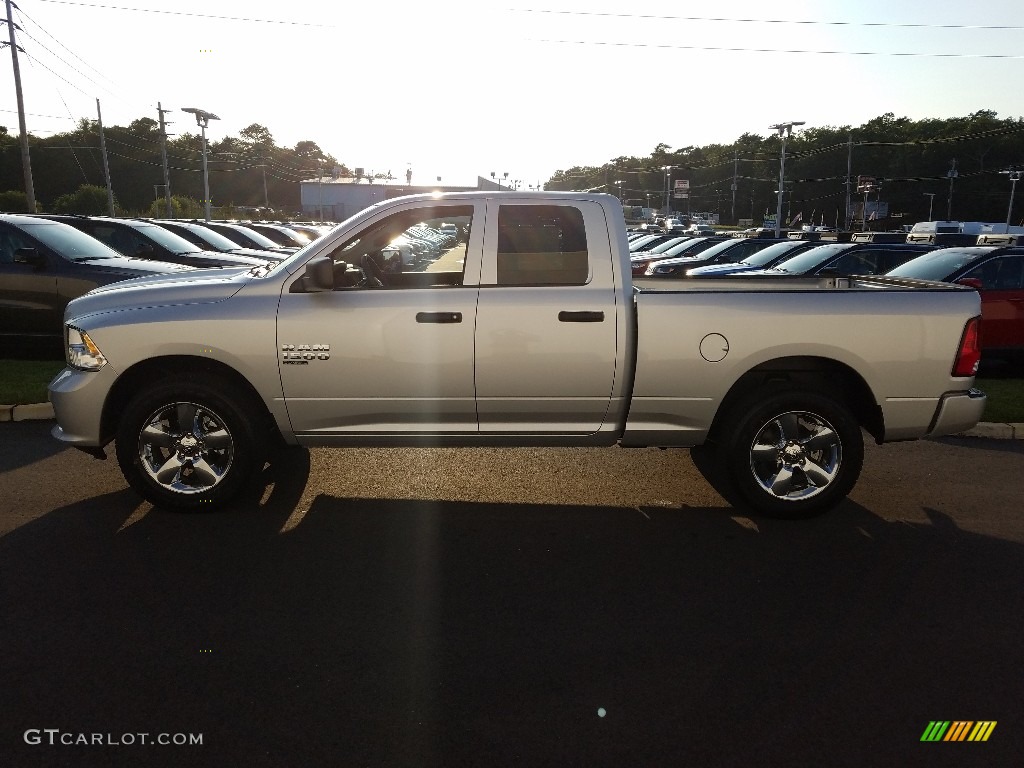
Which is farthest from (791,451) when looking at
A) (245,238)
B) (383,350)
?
(245,238)

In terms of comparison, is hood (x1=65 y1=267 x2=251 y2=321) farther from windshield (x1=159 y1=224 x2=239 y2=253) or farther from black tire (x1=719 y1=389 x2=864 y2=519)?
windshield (x1=159 y1=224 x2=239 y2=253)

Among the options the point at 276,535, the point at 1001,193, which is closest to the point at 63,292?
the point at 276,535

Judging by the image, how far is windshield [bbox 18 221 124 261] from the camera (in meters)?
10.5

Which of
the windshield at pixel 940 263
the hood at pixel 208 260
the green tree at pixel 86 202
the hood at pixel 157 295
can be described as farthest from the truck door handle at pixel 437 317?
the green tree at pixel 86 202

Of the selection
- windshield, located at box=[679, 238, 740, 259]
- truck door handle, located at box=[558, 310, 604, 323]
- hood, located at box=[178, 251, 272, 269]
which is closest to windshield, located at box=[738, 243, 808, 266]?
windshield, located at box=[679, 238, 740, 259]

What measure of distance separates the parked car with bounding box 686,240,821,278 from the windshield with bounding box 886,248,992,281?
5403 millimetres

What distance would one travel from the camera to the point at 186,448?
5340 millimetres

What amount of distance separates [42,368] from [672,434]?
26.6 feet

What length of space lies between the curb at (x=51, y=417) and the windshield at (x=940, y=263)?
3768 millimetres

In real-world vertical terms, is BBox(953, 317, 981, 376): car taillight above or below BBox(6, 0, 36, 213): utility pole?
below

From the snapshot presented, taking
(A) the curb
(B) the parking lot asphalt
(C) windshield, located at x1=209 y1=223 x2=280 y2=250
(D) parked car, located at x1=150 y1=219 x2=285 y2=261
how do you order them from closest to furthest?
(B) the parking lot asphalt < (A) the curb < (D) parked car, located at x1=150 y1=219 x2=285 y2=261 < (C) windshield, located at x1=209 y1=223 x2=280 y2=250

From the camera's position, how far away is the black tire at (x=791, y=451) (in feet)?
17.3

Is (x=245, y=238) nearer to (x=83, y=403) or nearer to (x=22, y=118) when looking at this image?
(x=83, y=403)

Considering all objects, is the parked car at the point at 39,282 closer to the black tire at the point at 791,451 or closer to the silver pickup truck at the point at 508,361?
the silver pickup truck at the point at 508,361
